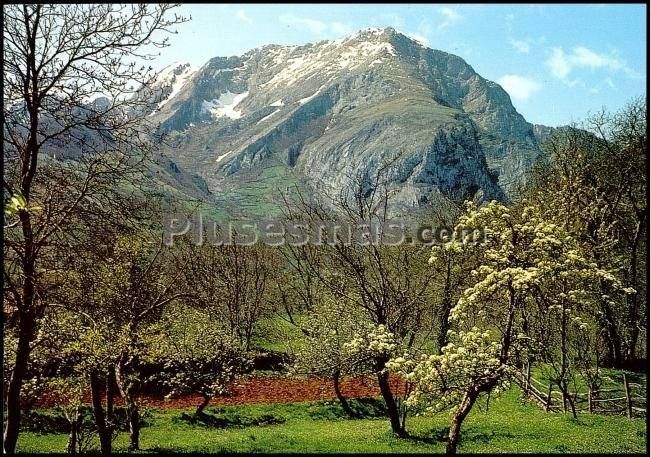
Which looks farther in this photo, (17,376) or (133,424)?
(133,424)

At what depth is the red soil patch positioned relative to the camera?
3409 centimetres

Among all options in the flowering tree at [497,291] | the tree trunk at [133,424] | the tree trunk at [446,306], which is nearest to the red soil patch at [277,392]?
the tree trunk at [446,306]

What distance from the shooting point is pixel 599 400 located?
22.5 meters

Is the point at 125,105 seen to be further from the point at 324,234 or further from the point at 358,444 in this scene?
the point at 358,444

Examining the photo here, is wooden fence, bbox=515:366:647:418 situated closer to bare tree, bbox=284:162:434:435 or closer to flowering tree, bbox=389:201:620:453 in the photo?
bare tree, bbox=284:162:434:435

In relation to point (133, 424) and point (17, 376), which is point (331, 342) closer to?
point (133, 424)

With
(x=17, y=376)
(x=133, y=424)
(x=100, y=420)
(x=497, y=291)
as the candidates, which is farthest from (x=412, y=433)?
(x=17, y=376)

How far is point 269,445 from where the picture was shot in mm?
18984

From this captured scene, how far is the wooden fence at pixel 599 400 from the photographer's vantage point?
74.1 feet

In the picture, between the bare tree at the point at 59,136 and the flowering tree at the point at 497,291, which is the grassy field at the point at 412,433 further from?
the bare tree at the point at 59,136

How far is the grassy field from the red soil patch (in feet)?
15.1

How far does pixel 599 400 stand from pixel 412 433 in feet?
28.7

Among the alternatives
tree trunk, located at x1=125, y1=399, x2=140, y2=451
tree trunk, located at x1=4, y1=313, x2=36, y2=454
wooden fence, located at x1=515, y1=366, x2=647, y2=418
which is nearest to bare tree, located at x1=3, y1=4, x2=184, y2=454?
tree trunk, located at x1=4, y1=313, x2=36, y2=454

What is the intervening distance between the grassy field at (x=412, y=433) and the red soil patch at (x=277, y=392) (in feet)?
15.1
